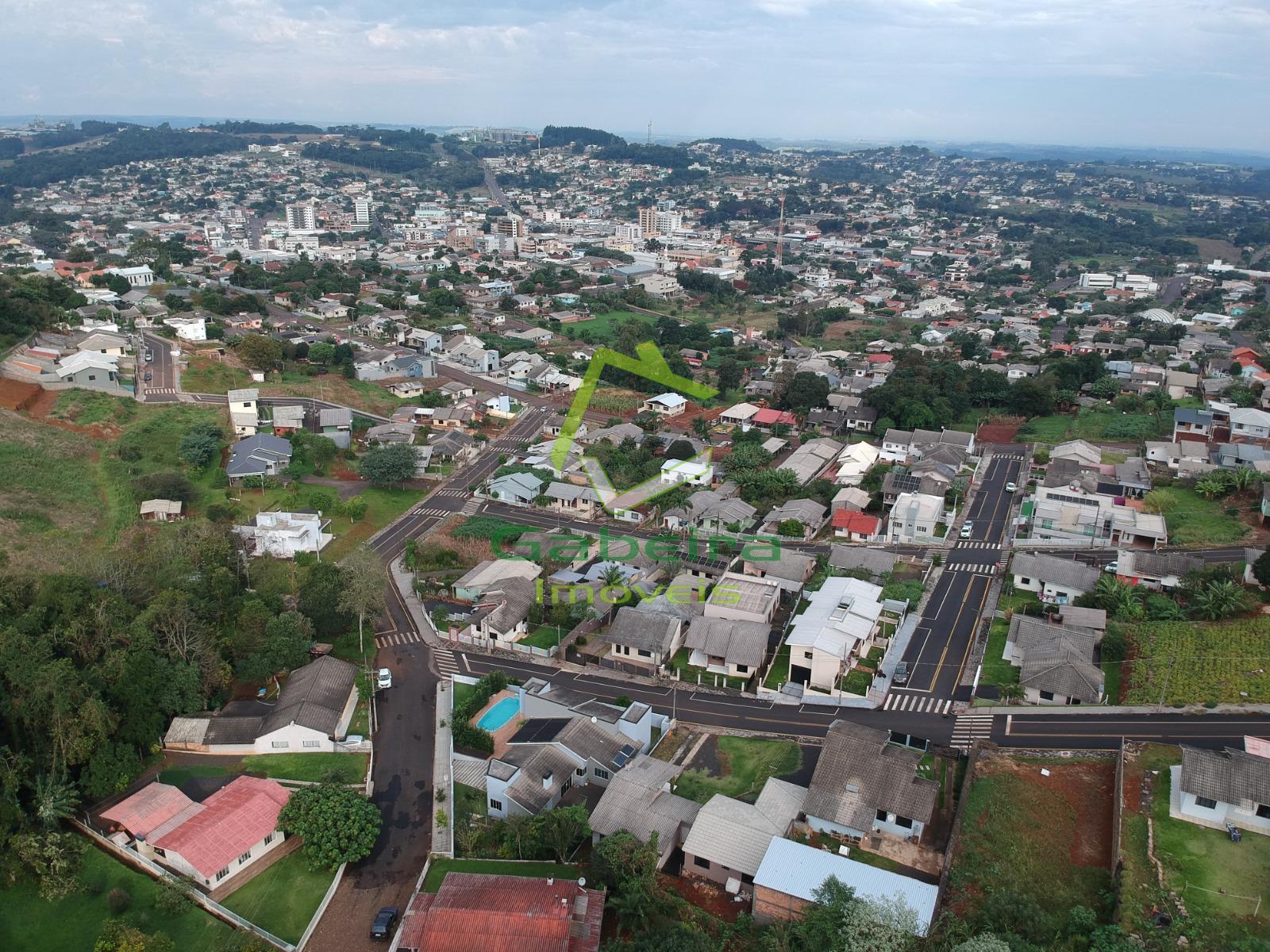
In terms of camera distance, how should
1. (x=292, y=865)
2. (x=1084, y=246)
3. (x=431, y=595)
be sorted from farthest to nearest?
1. (x=1084, y=246)
2. (x=431, y=595)
3. (x=292, y=865)

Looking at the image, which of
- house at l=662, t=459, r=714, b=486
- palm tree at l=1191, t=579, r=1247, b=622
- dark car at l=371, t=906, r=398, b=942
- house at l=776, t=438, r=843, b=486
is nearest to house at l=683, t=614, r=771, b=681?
dark car at l=371, t=906, r=398, b=942

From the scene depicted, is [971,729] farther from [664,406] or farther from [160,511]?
[664,406]

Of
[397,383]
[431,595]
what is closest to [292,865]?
[431,595]

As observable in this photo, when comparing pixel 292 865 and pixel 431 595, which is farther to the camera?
pixel 431 595

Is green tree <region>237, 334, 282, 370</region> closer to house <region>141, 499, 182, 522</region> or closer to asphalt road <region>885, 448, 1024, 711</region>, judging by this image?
house <region>141, 499, 182, 522</region>

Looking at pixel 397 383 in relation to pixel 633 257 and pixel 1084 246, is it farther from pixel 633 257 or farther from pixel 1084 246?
pixel 1084 246

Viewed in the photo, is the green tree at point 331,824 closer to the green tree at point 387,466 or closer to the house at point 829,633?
the house at point 829,633

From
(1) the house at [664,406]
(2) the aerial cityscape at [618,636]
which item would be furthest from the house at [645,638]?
(1) the house at [664,406]
